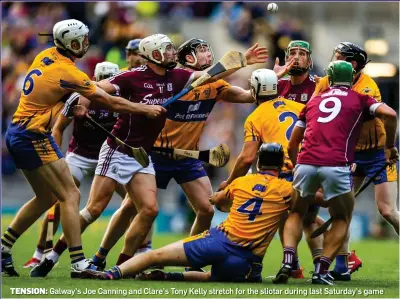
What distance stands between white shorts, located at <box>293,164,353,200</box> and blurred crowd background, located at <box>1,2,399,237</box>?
32.0 feet

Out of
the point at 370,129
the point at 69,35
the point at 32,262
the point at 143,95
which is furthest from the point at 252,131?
the point at 32,262

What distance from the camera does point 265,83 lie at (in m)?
9.45

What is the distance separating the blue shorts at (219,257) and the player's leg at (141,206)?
2.15 ft

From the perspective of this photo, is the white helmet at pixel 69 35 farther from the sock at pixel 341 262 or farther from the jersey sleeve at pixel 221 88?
the sock at pixel 341 262

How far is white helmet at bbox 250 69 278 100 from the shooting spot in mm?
9438

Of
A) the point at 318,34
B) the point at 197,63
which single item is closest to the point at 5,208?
the point at 318,34

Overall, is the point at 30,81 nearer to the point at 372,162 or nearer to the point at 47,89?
the point at 47,89

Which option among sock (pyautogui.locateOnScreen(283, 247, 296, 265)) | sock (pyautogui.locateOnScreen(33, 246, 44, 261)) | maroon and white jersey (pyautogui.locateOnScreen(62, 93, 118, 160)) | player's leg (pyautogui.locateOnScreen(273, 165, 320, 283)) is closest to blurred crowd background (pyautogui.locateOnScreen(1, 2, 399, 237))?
maroon and white jersey (pyautogui.locateOnScreen(62, 93, 118, 160))

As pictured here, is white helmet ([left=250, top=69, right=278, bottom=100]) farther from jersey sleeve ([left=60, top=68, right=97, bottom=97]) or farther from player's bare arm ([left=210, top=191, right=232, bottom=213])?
jersey sleeve ([left=60, top=68, right=97, bottom=97])

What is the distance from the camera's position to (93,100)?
30.2 ft

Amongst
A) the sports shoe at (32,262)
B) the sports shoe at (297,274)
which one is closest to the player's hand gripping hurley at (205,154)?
the sports shoe at (297,274)

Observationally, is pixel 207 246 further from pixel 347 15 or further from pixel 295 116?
pixel 347 15

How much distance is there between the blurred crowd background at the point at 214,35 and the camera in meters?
18.8

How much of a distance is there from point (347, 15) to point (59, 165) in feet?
42.9
